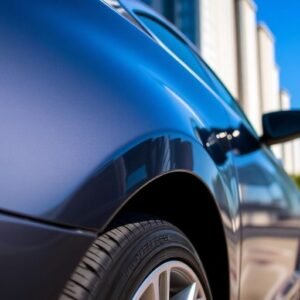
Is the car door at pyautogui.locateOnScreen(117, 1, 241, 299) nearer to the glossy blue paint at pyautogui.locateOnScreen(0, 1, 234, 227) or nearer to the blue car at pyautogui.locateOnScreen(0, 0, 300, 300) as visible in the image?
the blue car at pyautogui.locateOnScreen(0, 0, 300, 300)

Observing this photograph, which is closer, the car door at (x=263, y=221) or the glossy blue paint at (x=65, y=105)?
the glossy blue paint at (x=65, y=105)

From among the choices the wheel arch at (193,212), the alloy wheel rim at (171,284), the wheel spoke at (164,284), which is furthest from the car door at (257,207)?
the wheel spoke at (164,284)

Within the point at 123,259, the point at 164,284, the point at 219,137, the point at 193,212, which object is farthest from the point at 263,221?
the point at 123,259

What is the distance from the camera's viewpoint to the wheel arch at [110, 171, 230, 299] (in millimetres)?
1612

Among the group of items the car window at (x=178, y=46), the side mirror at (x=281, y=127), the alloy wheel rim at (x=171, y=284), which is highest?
the car window at (x=178, y=46)

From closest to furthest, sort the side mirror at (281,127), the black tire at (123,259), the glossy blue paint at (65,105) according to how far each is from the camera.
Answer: the glossy blue paint at (65,105) < the black tire at (123,259) < the side mirror at (281,127)

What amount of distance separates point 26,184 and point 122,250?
1.12ft

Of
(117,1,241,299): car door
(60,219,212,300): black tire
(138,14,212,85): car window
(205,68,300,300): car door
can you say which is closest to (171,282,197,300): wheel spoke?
(60,219,212,300): black tire

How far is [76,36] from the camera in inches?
51.9

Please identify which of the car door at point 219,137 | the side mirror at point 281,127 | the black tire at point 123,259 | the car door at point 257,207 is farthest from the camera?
the side mirror at point 281,127

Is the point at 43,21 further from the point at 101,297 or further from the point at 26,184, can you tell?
the point at 101,297

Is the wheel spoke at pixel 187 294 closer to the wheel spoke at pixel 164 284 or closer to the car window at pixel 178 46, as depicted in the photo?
the wheel spoke at pixel 164 284

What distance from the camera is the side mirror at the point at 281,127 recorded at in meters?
2.87

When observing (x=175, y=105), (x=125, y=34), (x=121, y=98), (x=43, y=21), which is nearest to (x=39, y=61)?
(x=43, y=21)
